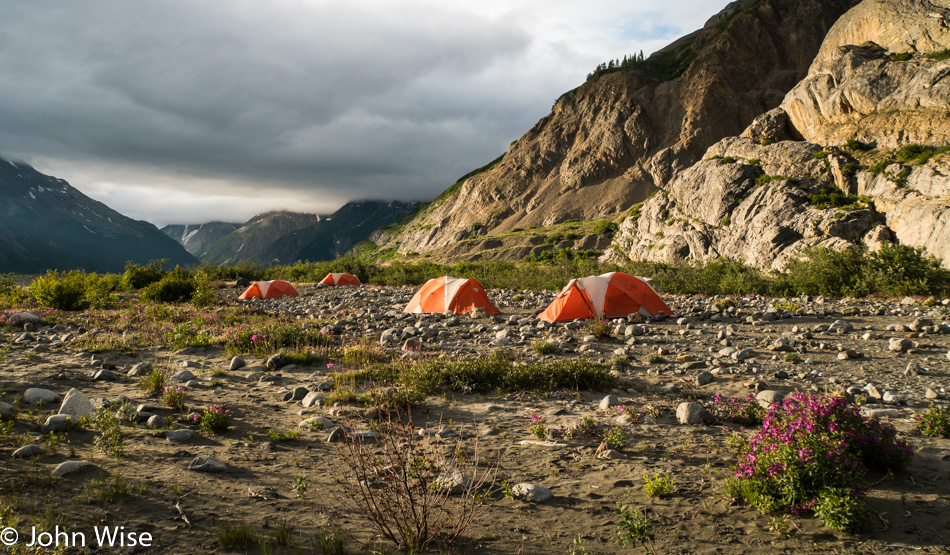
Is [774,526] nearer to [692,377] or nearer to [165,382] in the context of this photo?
[692,377]

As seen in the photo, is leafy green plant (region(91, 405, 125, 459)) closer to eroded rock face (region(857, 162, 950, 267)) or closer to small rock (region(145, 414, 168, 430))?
small rock (region(145, 414, 168, 430))

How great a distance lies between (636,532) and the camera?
3326mm

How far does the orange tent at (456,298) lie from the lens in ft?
60.2

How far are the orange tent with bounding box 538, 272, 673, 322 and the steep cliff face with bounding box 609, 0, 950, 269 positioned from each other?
22.1 m

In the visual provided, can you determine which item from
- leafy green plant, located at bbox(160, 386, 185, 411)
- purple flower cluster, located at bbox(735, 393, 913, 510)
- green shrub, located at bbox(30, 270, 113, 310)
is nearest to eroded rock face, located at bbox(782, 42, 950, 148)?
purple flower cluster, located at bbox(735, 393, 913, 510)

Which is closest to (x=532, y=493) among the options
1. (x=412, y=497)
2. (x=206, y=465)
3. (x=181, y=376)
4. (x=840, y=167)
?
(x=412, y=497)

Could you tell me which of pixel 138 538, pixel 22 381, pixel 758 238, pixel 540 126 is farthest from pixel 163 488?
pixel 540 126

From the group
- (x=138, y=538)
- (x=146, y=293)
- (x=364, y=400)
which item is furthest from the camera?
(x=146, y=293)

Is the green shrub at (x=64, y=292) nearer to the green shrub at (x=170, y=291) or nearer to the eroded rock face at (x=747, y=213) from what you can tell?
the green shrub at (x=170, y=291)

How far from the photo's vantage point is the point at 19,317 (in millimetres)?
14555

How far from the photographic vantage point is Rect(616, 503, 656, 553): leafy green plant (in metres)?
3.33

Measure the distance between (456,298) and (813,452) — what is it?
15.1 meters

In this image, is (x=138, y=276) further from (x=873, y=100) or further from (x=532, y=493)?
(x=873, y=100)

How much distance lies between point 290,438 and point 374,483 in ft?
5.70
